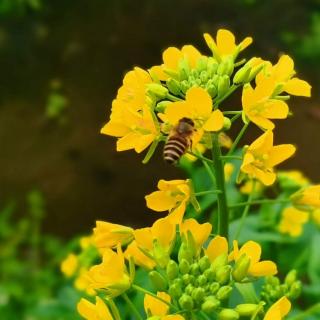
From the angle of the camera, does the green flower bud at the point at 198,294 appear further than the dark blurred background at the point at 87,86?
No

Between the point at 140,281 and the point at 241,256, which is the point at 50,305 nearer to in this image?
the point at 140,281

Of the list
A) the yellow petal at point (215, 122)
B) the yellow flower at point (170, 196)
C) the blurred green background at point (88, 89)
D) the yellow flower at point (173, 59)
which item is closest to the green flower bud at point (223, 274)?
the yellow flower at point (170, 196)

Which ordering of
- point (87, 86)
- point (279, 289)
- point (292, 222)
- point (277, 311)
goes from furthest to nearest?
point (87, 86), point (292, 222), point (279, 289), point (277, 311)

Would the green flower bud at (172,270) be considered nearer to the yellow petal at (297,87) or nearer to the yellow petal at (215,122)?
the yellow petal at (215,122)

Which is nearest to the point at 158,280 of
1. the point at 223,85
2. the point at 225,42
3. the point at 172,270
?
the point at 172,270

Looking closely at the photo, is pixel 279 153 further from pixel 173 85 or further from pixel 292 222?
pixel 292 222
